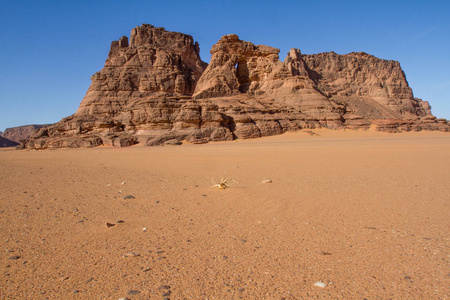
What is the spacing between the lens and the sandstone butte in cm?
2612

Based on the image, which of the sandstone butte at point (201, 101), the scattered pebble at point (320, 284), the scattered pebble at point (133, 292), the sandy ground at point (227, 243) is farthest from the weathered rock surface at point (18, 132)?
the scattered pebble at point (320, 284)

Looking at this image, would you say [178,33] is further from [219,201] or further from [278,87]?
[219,201]

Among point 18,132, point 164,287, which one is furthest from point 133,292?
point 18,132

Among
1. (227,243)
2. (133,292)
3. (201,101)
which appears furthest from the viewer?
(201,101)

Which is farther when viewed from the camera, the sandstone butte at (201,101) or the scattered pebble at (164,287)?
the sandstone butte at (201,101)

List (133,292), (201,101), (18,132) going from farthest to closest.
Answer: (18,132), (201,101), (133,292)

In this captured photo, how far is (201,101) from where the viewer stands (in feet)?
97.4

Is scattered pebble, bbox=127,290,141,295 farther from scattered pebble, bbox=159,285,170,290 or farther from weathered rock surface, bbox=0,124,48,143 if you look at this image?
weathered rock surface, bbox=0,124,48,143

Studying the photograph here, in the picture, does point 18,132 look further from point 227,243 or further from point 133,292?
point 133,292

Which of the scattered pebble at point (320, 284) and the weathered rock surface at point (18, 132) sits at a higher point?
the weathered rock surface at point (18, 132)

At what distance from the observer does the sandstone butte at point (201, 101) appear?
26125mm

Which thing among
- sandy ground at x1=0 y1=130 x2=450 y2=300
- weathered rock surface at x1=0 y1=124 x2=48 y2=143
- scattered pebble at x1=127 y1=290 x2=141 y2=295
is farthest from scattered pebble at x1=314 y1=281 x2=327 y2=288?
weathered rock surface at x1=0 y1=124 x2=48 y2=143

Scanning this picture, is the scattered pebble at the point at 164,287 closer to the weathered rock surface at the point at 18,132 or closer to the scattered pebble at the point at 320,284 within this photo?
the scattered pebble at the point at 320,284

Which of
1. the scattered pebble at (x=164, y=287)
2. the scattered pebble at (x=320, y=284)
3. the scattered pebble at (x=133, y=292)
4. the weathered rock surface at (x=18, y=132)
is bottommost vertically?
the scattered pebble at (x=320, y=284)
